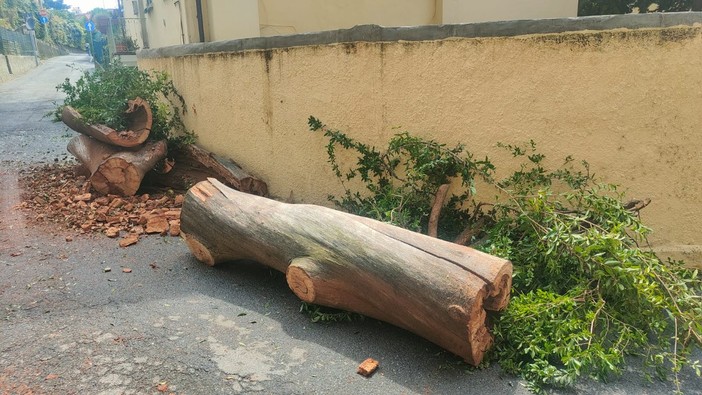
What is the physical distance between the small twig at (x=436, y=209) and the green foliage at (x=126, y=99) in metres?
3.74

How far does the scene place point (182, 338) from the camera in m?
2.94

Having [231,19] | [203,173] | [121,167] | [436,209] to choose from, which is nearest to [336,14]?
[231,19]

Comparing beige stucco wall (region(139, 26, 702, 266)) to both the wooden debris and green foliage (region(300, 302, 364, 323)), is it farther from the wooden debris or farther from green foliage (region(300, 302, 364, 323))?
the wooden debris

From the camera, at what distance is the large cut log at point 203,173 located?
5.32 m

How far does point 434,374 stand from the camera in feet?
8.61

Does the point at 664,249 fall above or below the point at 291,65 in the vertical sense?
below

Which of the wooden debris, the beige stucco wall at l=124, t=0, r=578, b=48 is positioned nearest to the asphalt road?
the wooden debris

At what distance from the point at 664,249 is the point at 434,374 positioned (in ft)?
7.42

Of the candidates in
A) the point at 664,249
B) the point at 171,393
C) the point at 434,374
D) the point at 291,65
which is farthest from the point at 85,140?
the point at 664,249

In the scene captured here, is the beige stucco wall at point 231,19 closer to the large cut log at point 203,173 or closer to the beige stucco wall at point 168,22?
the beige stucco wall at point 168,22

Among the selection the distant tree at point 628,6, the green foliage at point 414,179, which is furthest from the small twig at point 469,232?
the distant tree at point 628,6

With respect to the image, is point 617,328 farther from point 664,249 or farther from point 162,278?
point 162,278

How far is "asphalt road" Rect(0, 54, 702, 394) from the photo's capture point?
254 cm

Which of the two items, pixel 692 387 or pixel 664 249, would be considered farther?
pixel 664 249
